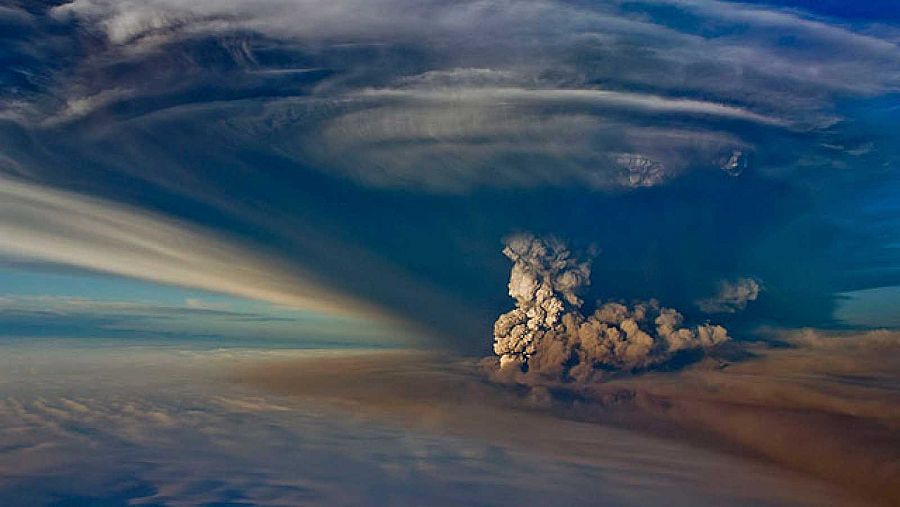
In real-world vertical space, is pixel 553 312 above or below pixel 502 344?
above

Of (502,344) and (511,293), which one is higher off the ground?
(511,293)
